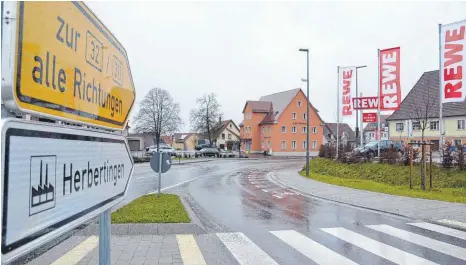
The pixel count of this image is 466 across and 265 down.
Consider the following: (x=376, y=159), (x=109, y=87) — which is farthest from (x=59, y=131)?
(x=376, y=159)

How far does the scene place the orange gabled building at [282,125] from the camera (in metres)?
63.8

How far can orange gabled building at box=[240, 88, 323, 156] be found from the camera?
63812 millimetres

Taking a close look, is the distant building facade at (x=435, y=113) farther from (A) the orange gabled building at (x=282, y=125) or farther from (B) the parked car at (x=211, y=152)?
(B) the parked car at (x=211, y=152)

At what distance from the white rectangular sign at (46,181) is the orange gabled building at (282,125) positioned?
61.7 m

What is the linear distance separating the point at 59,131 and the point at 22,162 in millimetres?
310

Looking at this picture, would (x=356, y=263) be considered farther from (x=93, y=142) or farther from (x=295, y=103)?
(x=295, y=103)

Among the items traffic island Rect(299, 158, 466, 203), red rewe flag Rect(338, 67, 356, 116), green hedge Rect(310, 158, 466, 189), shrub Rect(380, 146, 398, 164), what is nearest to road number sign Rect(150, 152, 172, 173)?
traffic island Rect(299, 158, 466, 203)

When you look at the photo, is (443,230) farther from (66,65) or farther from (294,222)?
(66,65)

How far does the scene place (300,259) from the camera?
230 inches

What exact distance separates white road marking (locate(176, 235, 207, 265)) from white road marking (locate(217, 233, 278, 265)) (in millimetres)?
610

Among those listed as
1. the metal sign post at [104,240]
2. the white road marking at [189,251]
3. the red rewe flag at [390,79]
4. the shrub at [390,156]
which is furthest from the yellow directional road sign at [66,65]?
the red rewe flag at [390,79]

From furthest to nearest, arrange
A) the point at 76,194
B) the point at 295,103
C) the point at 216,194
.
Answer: the point at 295,103 < the point at 216,194 < the point at 76,194

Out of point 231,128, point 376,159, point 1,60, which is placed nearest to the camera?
point 1,60

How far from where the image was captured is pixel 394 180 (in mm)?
17516
